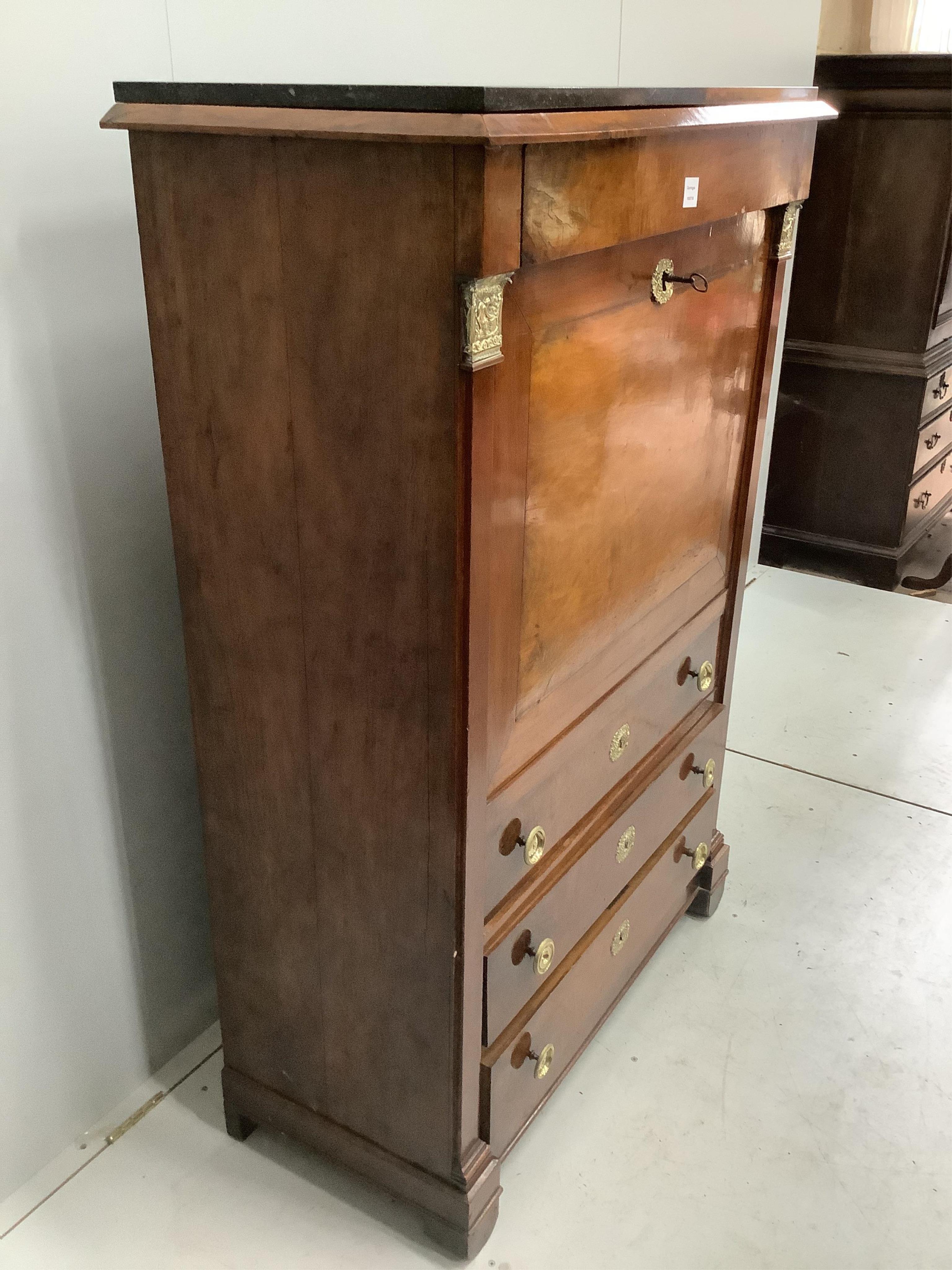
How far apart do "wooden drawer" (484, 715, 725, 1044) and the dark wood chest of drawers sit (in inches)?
72.9

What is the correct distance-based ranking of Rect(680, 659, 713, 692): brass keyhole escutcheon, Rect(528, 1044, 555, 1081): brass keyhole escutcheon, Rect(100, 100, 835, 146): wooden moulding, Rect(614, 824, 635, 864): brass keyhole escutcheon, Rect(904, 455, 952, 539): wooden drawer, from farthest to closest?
1. Rect(904, 455, 952, 539): wooden drawer
2. Rect(680, 659, 713, 692): brass keyhole escutcheon
3. Rect(614, 824, 635, 864): brass keyhole escutcheon
4. Rect(528, 1044, 555, 1081): brass keyhole escutcheon
5. Rect(100, 100, 835, 146): wooden moulding

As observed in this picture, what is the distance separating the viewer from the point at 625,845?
1.59 metres

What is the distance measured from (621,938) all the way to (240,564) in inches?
34.0

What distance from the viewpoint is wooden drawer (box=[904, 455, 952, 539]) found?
11.3 ft

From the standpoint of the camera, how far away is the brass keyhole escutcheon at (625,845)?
156cm

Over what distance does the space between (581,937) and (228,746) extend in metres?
0.59

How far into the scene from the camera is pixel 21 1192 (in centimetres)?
145

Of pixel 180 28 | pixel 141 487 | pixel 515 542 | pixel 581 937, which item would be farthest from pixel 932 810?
pixel 180 28

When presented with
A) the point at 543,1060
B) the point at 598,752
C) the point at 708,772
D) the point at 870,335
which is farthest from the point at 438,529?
the point at 870,335

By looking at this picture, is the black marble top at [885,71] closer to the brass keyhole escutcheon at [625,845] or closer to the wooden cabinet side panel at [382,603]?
the brass keyhole escutcheon at [625,845]

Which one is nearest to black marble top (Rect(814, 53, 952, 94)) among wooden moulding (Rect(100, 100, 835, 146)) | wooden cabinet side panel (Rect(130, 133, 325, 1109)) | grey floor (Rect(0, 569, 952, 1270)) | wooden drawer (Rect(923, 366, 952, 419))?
wooden drawer (Rect(923, 366, 952, 419))

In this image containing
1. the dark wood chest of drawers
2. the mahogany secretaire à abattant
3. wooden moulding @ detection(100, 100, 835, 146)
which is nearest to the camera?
wooden moulding @ detection(100, 100, 835, 146)

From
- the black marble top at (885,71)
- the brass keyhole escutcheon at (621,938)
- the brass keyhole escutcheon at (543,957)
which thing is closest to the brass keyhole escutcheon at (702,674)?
the brass keyhole escutcheon at (621,938)

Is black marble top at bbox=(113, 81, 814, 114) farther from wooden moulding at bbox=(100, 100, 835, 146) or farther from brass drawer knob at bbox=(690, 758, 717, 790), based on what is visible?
brass drawer knob at bbox=(690, 758, 717, 790)
